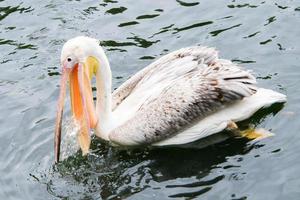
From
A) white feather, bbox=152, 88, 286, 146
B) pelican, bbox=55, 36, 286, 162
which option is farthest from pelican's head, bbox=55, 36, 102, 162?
white feather, bbox=152, 88, 286, 146

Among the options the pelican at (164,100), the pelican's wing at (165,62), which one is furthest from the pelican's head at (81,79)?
the pelican's wing at (165,62)

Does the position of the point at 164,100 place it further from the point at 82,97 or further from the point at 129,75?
the point at 129,75

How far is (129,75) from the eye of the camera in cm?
877

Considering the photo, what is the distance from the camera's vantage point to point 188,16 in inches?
384

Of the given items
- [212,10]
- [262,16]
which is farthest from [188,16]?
[262,16]

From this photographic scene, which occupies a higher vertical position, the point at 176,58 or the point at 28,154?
the point at 176,58

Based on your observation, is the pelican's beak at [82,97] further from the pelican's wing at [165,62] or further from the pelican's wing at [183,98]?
the pelican's wing at [165,62]

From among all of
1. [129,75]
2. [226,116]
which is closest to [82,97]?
[226,116]

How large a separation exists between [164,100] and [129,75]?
5.04 ft

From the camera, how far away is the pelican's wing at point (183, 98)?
7227 millimetres

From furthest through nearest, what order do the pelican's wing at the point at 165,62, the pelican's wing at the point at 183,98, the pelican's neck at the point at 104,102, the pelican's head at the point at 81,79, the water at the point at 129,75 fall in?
the pelican's wing at the point at 165,62, the pelican's neck at the point at 104,102, the pelican's wing at the point at 183,98, the pelican's head at the point at 81,79, the water at the point at 129,75

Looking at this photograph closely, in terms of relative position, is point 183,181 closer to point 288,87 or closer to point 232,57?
point 288,87

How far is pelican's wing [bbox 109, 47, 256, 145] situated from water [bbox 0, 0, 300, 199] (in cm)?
23

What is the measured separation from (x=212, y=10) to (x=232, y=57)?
1.25 metres
